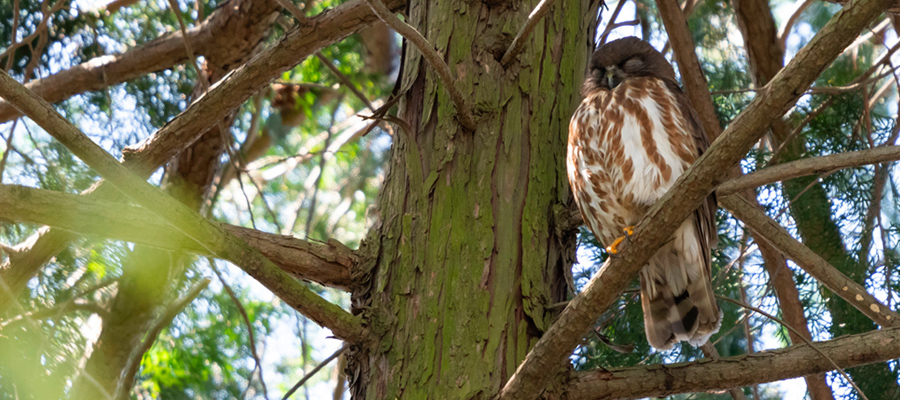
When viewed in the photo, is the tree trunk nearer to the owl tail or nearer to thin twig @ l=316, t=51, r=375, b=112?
thin twig @ l=316, t=51, r=375, b=112

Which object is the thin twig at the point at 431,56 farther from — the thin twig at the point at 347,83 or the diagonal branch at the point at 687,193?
the diagonal branch at the point at 687,193

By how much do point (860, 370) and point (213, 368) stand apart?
3.64m

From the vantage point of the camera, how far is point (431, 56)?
1.96 metres

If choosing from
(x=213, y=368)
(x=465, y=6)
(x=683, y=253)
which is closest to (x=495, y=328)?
(x=683, y=253)

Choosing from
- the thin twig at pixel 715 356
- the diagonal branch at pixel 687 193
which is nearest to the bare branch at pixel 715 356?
the thin twig at pixel 715 356

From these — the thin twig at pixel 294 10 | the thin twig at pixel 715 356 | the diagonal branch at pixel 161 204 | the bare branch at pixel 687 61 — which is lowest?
the diagonal branch at pixel 161 204

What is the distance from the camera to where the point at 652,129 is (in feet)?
8.48

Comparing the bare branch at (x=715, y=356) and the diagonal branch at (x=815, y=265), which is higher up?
the diagonal branch at (x=815, y=265)

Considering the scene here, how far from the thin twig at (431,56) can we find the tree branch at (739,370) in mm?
841

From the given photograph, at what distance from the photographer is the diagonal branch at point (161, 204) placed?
5.13 ft

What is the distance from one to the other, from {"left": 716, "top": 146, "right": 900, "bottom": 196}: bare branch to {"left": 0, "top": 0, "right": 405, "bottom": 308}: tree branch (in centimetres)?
122

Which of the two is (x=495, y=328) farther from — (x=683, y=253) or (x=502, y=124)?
(x=683, y=253)

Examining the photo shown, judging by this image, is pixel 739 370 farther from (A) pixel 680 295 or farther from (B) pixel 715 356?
(A) pixel 680 295

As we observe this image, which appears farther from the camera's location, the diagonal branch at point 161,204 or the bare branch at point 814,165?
the bare branch at point 814,165
